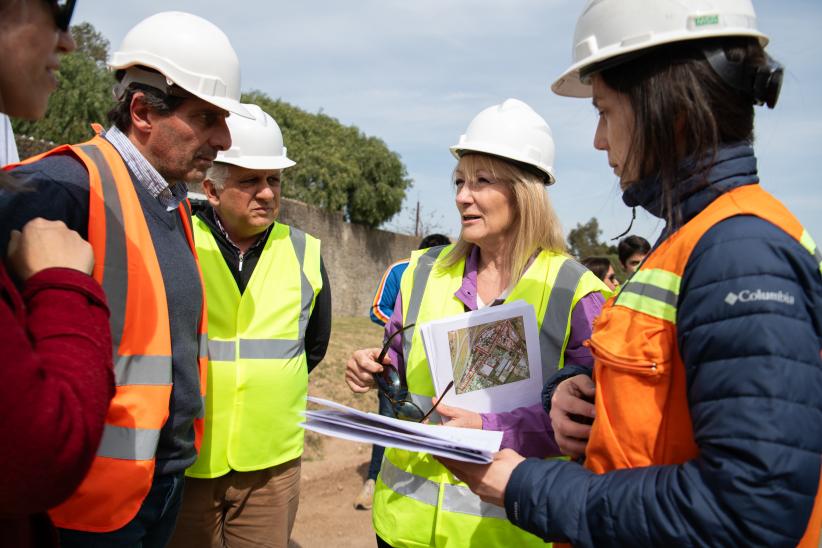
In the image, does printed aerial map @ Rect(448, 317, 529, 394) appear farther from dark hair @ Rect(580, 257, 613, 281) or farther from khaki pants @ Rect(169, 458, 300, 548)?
dark hair @ Rect(580, 257, 613, 281)

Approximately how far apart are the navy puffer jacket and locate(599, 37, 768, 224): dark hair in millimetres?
203

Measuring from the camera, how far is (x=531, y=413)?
2.23 meters

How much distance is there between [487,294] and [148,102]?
150cm

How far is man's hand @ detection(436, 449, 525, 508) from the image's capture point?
148 cm

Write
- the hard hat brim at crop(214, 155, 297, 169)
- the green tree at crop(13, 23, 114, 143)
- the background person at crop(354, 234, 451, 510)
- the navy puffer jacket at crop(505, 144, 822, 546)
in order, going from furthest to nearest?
the green tree at crop(13, 23, 114, 143) → the background person at crop(354, 234, 451, 510) → the hard hat brim at crop(214, 155, 297, 169) → the navy puffer jacket at crop(505, 144, 822, 546)

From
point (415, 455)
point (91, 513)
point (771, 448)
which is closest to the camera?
point (771, 448)

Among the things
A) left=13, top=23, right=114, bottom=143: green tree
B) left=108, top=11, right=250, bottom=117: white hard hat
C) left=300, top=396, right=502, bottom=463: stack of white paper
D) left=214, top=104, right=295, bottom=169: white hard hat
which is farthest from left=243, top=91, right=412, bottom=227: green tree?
left=300, top=396, right=502, bottom=463: stack of white paper

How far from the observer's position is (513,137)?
257cm

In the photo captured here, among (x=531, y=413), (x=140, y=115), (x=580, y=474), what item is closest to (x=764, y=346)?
(x=580, y=474)

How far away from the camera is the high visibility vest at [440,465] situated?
2.26 metres

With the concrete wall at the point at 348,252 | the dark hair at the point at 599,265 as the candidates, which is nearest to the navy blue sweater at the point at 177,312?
the dark hair at the point at 599,265

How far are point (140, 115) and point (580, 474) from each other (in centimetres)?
202

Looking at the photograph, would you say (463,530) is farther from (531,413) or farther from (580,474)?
(580,474)

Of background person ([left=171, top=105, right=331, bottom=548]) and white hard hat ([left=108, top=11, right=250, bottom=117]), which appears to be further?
background person ([left=171, top=105, right=331, bottom=548])
